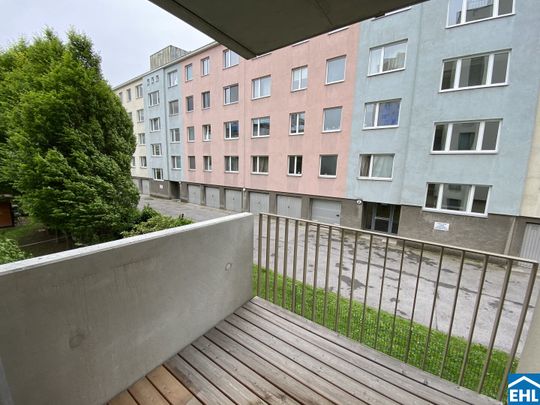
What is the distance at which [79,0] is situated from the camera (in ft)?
8.93

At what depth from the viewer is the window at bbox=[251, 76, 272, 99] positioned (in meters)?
12.8

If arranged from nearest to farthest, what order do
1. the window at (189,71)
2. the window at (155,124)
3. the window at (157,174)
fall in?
the window at (189,71), the window at (155,124), the window at (157,174)

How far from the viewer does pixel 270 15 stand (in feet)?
4.98

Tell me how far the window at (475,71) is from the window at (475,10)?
4.07 ft

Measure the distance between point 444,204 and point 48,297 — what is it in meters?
10.9

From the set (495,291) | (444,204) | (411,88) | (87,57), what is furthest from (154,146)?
(495,291)

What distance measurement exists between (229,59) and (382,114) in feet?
33.0

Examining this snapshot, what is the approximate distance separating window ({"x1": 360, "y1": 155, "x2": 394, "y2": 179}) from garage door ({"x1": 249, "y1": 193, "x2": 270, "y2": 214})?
5.71m

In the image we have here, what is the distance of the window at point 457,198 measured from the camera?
8125 millimetres

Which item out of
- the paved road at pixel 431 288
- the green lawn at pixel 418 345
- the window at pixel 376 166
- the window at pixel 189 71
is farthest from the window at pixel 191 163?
the green lawn at pixel 418 345

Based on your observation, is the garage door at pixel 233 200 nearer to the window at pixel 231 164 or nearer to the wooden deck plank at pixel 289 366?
the window at pixel 231 164

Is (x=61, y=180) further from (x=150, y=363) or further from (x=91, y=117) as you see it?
(x=150, y=363)

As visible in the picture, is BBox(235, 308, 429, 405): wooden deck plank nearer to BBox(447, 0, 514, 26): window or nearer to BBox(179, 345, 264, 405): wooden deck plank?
BBox(179, 345, 264, 405): wooden deck plank

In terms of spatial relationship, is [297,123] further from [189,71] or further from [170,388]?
[170,388]
